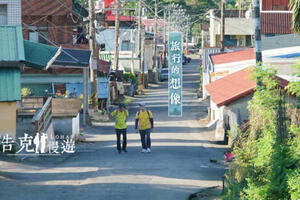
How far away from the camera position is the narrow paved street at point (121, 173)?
47.6 feet

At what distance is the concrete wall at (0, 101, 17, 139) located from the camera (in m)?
20.0

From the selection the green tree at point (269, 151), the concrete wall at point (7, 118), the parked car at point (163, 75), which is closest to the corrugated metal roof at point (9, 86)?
the concrete wall at point (7, 118)

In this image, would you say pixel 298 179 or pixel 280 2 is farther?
pixel 280 2

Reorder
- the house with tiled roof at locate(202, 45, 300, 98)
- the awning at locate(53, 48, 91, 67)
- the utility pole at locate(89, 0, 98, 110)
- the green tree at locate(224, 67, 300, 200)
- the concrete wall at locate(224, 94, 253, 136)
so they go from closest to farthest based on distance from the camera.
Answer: the green tree at locate(224, 67, 300, 200), the concrete wall at locate(224, 94, 253, 136), the awning at locate(53, 48, 91, 67), the house with tiled roof at locate(202, 45, 300, 98), the utility pole at locate(89, 0, 98, 110)

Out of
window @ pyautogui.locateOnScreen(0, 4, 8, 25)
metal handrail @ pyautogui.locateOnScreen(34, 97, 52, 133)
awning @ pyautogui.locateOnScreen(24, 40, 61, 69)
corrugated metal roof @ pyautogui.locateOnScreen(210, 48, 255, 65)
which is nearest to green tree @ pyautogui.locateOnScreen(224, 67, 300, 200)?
metal handrail @ pyautogui.locateOnScreen(34, 97, 52, 133)

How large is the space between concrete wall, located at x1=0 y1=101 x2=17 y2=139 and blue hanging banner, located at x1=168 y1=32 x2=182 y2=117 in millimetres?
8491

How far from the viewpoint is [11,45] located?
20359 millimetres

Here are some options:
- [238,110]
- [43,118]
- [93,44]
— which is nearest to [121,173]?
[43,118]

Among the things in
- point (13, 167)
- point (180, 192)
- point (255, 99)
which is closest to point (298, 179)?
point (255, 99)

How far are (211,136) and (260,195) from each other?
16.4 m

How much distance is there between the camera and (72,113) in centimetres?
2452

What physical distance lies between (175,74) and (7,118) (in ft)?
29.8

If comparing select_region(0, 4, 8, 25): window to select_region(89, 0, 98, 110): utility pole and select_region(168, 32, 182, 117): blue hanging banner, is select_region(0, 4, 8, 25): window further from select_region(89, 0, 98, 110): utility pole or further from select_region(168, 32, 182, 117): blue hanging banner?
select_region(89, 0, 98, 110): utility pole

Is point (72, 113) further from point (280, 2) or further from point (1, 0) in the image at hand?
point (280, 2)
